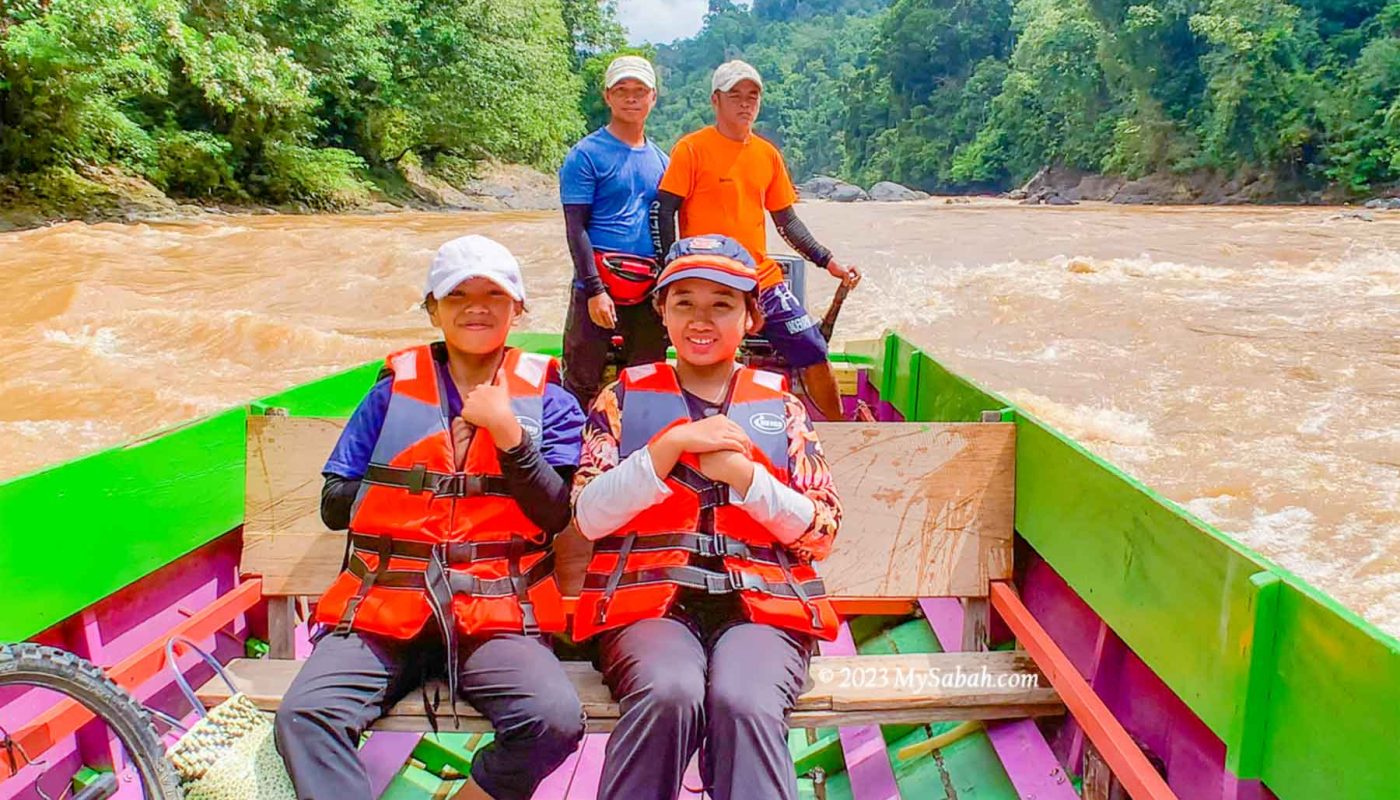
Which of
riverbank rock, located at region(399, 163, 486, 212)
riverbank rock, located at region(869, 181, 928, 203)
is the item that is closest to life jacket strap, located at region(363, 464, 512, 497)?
riverbank rock, located at region(399, 163, 486, 212)

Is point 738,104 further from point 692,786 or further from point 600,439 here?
point 692,786

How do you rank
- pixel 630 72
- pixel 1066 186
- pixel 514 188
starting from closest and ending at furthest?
pixel 630 72 < pixel 514 188 < pixel 1066 186

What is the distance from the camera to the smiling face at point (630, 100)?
308 centimetres

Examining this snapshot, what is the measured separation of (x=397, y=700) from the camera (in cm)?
186

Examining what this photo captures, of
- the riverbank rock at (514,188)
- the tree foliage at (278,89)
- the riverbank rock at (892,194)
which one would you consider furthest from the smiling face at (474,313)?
the riverbank rock at (892,194)

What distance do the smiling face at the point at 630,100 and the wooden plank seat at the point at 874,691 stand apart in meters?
1.75

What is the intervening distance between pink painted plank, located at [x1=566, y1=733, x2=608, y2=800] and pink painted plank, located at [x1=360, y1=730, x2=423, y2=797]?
0.36 metres

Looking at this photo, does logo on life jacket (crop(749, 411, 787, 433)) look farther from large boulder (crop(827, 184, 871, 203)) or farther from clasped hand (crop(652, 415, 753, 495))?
large boulder (crop(827, 184, 871, 203))

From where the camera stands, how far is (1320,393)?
7.41 meters

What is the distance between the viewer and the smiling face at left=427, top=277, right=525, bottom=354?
1.98 meters

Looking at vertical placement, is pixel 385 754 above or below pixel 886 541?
below

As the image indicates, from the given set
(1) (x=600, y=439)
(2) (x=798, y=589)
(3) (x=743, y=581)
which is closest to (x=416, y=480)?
(1) (x=600, y=439)

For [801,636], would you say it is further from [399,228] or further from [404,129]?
[404,129]

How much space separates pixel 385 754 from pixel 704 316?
1203mm
